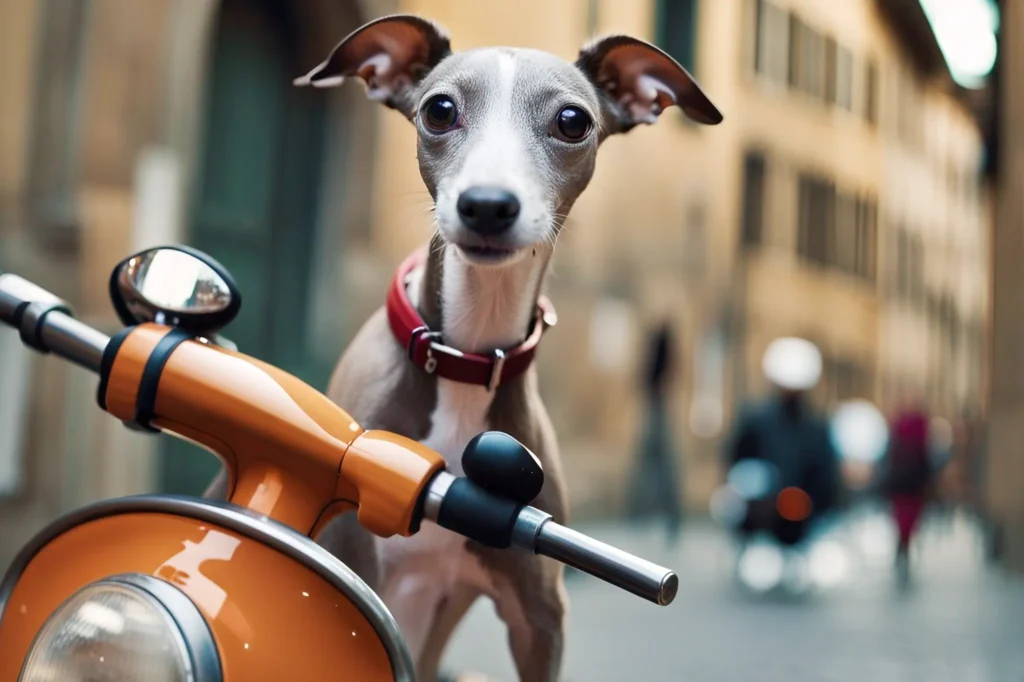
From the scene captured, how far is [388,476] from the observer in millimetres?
993

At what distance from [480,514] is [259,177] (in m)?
3.14

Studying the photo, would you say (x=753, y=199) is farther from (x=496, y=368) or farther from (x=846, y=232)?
(x=496, y=368)

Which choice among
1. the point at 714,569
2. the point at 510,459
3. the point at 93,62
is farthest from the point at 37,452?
the point at 714,569

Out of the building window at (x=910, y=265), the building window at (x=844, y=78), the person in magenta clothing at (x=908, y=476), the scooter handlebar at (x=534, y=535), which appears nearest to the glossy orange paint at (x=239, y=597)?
the scooter handlebar at (x=534, y=535)

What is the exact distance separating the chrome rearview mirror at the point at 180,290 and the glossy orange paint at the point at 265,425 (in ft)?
0.12

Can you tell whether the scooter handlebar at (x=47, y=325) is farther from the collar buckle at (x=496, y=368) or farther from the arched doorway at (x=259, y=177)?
the arched doorway at (x=259, y=177)

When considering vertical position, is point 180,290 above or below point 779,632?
above

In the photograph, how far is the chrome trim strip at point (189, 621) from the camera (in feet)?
2.89

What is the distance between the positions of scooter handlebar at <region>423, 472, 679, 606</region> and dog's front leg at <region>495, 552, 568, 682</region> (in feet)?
1.91

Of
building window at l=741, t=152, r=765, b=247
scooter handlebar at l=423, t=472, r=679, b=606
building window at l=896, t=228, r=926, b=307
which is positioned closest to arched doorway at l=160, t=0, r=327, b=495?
scooter handlebar at l=423, t=472, r=679, b=606

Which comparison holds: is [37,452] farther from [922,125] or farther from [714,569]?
[922,125]

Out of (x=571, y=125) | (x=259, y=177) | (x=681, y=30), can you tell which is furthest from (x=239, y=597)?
(x=259, y=177)

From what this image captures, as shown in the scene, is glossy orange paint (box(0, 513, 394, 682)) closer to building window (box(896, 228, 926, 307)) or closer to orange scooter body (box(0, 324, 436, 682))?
orange scooter body (box(0, 324, 436, 682))

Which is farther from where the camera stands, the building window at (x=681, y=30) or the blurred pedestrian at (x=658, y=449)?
the blurred pedestrian at (x=658, y=449)
